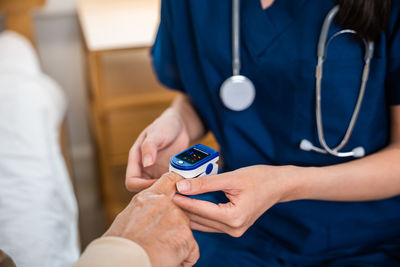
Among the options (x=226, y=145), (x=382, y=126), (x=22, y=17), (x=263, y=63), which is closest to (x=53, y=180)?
(x=226, y=145)

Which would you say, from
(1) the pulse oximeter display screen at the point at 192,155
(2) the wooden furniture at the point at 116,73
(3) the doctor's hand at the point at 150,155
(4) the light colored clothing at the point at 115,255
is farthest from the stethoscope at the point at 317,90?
(2) the wooden furniture at the point at 116,73

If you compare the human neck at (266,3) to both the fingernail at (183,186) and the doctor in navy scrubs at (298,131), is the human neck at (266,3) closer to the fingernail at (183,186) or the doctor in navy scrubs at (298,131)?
the doctor in navy scrubs at (298,131)

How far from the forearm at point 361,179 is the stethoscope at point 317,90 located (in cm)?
2

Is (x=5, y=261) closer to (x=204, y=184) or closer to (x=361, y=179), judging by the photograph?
(x=204, y=184)

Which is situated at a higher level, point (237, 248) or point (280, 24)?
point (280, 24)

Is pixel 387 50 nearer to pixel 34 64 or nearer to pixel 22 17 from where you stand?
pixel 34 64

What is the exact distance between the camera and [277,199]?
2.00 ft

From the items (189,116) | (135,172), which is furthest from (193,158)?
(189,116)

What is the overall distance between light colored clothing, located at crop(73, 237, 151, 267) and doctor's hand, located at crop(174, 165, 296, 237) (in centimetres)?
8

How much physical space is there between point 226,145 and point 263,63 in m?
0.16

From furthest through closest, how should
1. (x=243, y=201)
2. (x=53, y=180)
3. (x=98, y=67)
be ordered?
(x=98, y=67) < (x=53, y=180) < (x=243, y=201)

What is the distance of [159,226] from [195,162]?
79 millimetres

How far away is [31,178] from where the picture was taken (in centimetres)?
89

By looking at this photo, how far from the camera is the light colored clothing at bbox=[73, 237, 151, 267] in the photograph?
1.44 ft
